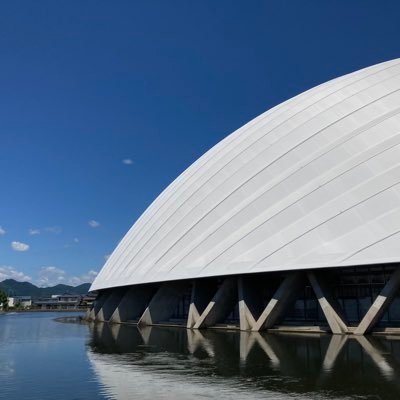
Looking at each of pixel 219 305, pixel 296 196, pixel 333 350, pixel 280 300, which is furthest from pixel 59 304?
pixel 333 350

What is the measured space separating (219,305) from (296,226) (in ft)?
23.5

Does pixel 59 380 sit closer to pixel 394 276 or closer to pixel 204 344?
pixel 204 344

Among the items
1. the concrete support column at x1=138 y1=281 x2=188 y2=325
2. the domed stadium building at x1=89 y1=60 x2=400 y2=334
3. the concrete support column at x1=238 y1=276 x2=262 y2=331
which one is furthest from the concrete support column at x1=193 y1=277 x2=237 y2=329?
the concrete support column at x1=138 y1=281 x2=188 y2=325

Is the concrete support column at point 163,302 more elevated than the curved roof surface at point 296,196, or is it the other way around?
the curved roof surface at point 296,196

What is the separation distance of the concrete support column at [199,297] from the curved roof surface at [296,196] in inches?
77.4

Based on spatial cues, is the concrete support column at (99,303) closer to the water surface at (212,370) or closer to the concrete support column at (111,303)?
the concrete support column at (111,303)

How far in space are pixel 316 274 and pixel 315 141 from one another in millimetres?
9423

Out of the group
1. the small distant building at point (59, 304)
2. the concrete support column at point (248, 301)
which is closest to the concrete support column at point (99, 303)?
the concrete support column at point (248, 301)

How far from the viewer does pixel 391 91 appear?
27609 mm

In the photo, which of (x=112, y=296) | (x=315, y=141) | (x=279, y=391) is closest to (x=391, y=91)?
(x=315, y=141)

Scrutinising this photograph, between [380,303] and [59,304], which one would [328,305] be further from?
[59,304]

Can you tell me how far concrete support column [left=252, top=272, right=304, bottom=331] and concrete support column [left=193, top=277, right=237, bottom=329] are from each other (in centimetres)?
323

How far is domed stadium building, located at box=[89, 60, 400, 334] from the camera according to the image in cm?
2034

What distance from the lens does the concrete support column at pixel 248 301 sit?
23.1m
